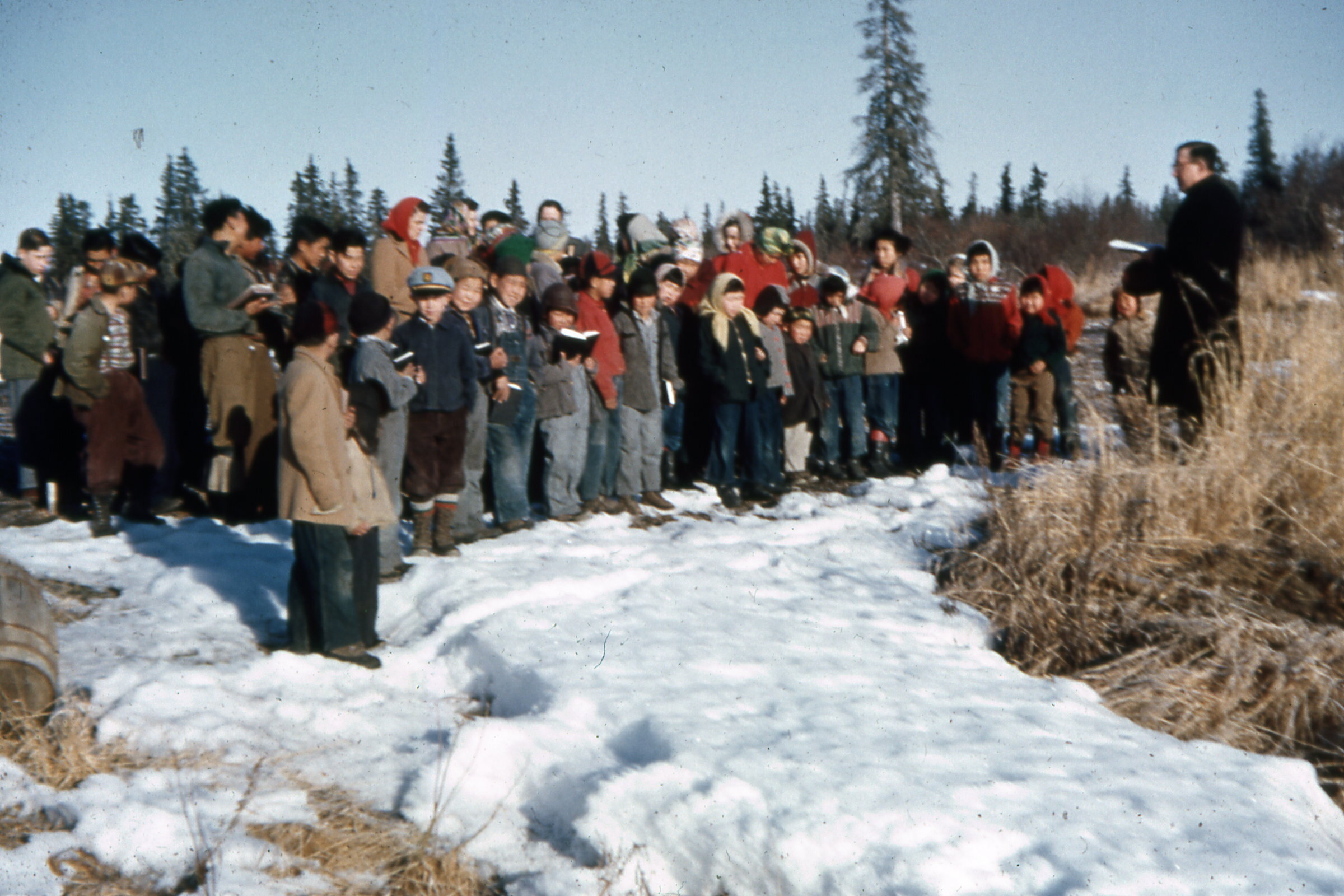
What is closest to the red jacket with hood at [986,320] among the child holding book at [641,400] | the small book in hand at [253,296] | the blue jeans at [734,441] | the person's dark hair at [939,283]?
the person's dark hair at [939,283]

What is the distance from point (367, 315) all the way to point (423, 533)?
4.79ft

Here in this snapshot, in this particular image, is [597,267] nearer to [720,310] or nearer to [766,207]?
[720,310]

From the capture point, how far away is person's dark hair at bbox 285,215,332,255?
21.2 ft

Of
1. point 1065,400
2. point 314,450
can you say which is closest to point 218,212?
point 314,450

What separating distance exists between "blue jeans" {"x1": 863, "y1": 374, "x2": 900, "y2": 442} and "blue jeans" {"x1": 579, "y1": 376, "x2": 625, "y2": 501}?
299 cm

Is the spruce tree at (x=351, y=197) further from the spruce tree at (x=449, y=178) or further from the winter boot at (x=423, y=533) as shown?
the winter boot at (x=423, y=533)

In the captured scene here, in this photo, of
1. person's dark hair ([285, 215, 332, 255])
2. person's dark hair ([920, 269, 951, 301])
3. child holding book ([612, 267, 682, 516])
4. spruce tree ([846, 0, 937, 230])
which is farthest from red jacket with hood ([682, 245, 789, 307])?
spruce tree ([846, 0, 937, 230])

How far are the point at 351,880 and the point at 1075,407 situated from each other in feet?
25.9

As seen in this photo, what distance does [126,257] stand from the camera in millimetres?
6395

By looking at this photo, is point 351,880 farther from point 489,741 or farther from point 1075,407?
point 1075,407

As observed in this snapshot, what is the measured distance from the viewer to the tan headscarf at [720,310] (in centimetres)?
764

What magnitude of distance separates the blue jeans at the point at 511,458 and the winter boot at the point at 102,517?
2385mm

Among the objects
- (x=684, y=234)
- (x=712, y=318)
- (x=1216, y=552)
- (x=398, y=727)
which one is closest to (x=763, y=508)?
(x=712, y=318)

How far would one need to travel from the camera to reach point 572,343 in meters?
6.61
